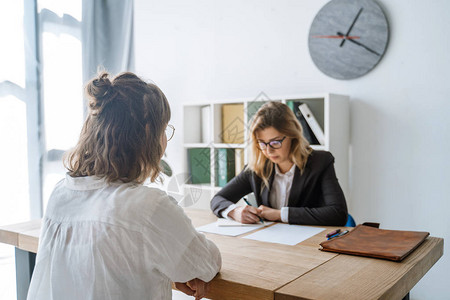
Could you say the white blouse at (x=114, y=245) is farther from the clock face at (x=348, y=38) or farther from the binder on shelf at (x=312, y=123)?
the clock face at (x=348, y=38)

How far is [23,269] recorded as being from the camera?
72.2 inches

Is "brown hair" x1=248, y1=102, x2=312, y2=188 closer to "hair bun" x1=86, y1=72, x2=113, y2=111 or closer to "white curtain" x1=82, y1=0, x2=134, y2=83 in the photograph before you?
"hair bun" x1=86, y1=72, x2=113, y2=111

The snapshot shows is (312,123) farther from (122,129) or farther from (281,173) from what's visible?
(122,129)

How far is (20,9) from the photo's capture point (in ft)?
9.87

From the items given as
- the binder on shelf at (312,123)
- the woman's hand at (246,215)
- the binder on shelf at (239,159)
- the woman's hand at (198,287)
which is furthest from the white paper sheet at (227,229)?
the binder on shelf at (239,159)

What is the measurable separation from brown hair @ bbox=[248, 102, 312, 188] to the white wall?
0.79m

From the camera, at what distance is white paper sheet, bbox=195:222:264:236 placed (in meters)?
1.67

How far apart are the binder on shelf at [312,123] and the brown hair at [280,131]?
51cm

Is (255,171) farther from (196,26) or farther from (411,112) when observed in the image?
(196,26)

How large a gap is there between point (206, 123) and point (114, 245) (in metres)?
2.46

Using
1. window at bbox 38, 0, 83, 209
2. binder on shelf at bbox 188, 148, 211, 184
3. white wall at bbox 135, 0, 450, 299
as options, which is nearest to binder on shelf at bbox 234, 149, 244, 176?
binder on shelf at bbox 188, 148, 211, 184

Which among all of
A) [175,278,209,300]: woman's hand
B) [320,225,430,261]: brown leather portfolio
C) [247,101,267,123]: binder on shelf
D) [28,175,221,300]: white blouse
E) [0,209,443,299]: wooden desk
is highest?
[247,101,267,123]: binder on shelf

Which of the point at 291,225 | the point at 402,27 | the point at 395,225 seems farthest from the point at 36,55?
the point at 395,225

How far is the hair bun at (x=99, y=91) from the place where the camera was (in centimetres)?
108
